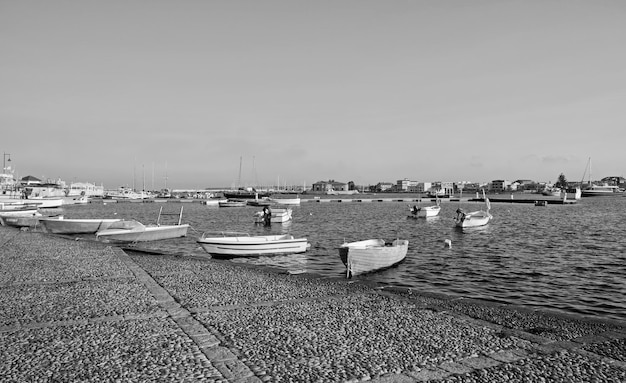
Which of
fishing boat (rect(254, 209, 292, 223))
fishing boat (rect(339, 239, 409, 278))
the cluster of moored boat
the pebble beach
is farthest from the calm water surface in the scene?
fishing boat (rect(254, 209, 292, 223))

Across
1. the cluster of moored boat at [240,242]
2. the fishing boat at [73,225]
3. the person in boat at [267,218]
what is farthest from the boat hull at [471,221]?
the fishing boat at [73,225]

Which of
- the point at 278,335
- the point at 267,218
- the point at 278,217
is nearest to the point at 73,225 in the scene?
the point at 267,218

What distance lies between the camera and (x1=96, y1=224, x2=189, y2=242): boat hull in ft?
99.6

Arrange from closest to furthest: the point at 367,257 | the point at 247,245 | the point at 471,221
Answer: the point at 367,257, the point at 247,245, the point at 471,221

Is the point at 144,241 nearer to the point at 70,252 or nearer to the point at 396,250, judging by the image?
the point at 70,252

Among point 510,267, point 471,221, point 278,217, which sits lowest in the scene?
point 510,267

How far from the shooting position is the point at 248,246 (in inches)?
927

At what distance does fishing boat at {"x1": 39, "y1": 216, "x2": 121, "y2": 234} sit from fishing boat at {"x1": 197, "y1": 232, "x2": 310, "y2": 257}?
1602 centimetres

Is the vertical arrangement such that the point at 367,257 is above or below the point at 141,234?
Answer: above

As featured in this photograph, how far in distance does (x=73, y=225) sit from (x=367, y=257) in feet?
89.5

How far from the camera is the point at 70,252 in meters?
20.7

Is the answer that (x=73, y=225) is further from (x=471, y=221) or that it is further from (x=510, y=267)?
(x=471, y=221)

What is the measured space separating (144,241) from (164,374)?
2689cm

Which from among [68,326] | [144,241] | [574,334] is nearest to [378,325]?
[574,334]
